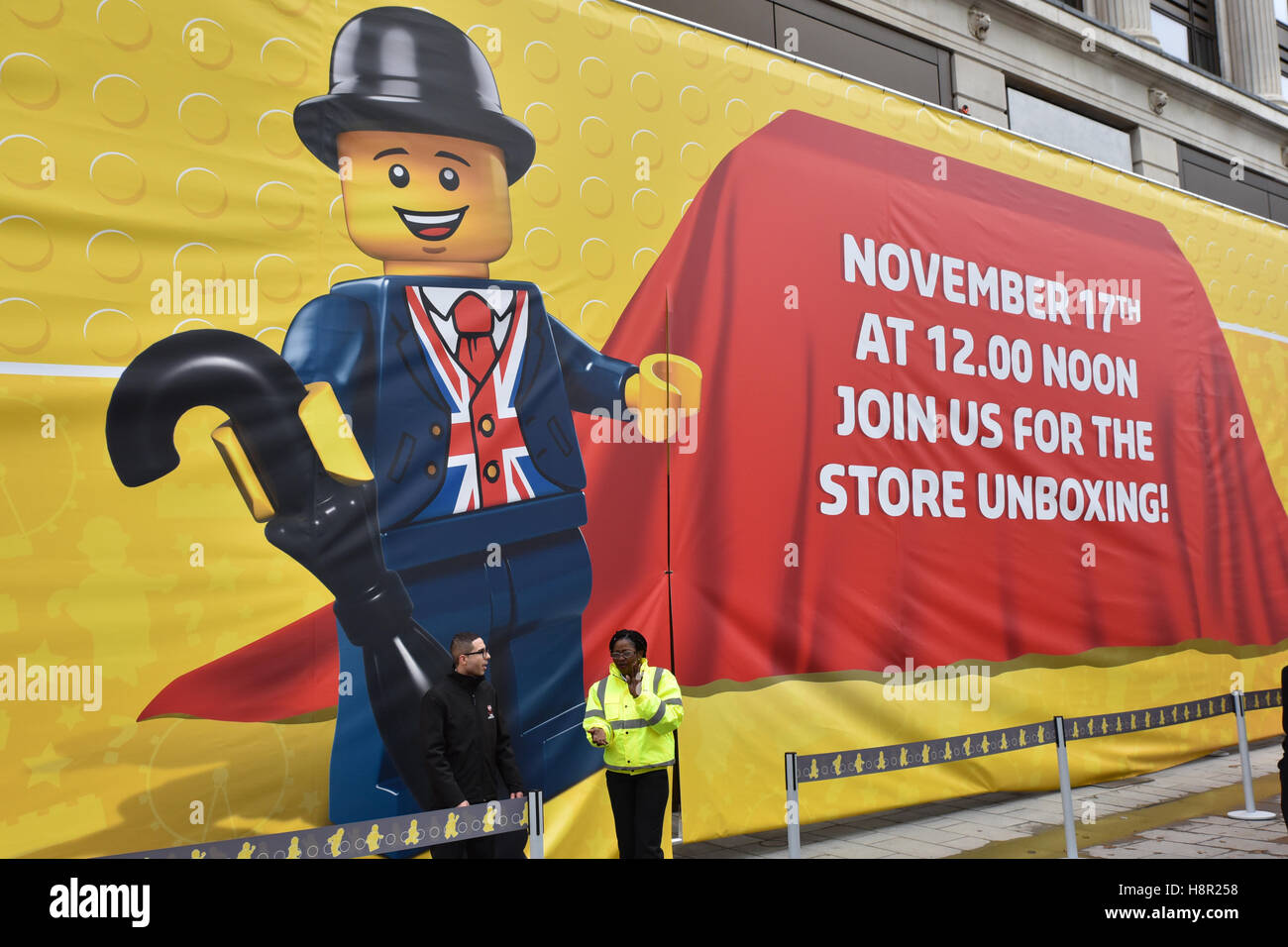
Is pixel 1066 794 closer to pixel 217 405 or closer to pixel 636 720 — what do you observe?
pixel 636 720

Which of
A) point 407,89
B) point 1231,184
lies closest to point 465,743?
point 407,89

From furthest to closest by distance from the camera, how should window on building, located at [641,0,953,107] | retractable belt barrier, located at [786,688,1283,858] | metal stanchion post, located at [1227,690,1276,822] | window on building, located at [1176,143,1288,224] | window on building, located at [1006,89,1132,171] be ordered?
window on building, located at [1176,143,1288,224] < window on building, located at [1006,89,1132,171] < window on building, located at [641,0,953,107] < metal stanchion post, located at [1227,690,1276,822] < retractable belt barrier, located at [786,688,1283,858]

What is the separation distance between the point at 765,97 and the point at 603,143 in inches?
65.2

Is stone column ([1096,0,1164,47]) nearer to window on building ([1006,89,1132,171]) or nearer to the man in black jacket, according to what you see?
window on building ([1006,89,1132,171])

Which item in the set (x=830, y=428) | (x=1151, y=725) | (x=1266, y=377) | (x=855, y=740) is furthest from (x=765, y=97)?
(x=1266, y=377)

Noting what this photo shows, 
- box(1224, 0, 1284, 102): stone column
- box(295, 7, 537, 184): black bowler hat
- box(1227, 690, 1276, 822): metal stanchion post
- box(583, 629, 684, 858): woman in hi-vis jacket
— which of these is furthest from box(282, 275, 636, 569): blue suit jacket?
A: box(1224, 0, 1284, 102): stone column

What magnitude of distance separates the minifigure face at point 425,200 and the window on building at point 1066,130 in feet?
24.0

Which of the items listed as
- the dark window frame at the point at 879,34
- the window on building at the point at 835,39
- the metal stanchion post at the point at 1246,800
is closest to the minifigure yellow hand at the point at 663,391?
the window on building at the point at 835,39

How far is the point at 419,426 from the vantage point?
5438 mm

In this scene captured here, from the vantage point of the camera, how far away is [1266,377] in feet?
36.2

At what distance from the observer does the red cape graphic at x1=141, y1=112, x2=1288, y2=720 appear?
6.30m

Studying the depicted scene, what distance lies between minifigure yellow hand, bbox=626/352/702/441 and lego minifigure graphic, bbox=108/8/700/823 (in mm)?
168
